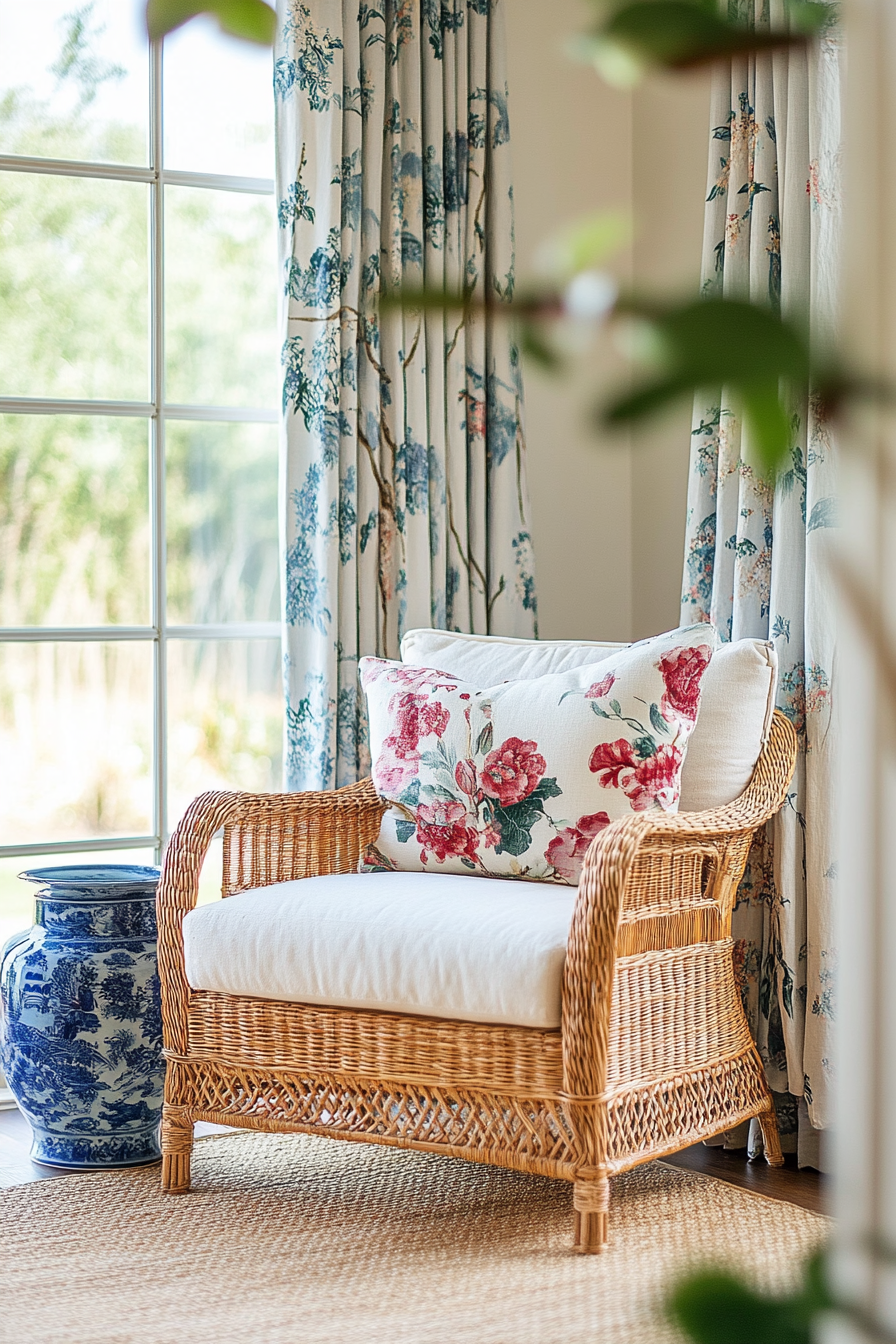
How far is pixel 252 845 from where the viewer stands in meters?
2.49

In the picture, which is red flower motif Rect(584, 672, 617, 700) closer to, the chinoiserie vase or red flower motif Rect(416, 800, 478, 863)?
red flower motif Rect(416, 800, 478, 863)

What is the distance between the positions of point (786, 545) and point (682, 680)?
1.31ft

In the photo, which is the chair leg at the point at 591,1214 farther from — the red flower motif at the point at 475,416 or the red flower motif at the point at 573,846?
the red flower motif at the point at 475,416

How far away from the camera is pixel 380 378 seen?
9.90 ft

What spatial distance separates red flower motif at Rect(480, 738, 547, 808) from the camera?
2.31 meters

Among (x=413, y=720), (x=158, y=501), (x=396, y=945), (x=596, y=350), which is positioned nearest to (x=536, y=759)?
(x=413, y=720)

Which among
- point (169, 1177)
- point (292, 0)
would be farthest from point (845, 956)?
point (292, 0)

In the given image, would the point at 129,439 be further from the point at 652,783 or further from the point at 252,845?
the point at 652,783

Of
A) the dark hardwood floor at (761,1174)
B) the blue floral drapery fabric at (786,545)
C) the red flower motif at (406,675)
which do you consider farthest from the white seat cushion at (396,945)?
the dark hardwood floor at (761,1174)

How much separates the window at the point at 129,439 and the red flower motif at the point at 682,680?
117cm

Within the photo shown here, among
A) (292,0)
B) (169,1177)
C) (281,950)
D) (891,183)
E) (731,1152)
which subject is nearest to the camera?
(891,183)

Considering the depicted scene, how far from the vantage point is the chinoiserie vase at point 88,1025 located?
2396 mm

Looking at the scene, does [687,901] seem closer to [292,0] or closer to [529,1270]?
[529,1270]

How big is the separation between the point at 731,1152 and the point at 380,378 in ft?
5.61
